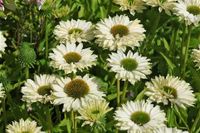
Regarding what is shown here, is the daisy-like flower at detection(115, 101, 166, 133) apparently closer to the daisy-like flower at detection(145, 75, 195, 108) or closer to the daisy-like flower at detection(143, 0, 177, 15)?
the daisy-like flower at detection(145, 75, 195, 108)

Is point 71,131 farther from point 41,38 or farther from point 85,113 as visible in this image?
point 41,38

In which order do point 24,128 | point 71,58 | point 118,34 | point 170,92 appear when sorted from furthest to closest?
1. point 118,34
2. point 71,58
3. point 170,92
4. point 24,128

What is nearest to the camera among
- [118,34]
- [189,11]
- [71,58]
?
[71,58]

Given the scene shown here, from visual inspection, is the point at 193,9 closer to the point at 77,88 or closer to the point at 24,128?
the point at 77,88

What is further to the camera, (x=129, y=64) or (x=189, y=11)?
(x=189, y=11)

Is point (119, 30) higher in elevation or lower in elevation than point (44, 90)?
higher

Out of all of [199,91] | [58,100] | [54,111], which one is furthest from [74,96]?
[199,91]

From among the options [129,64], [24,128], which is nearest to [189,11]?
[129,64]

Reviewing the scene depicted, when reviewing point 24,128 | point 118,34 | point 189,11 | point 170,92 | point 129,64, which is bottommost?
point 24,128
